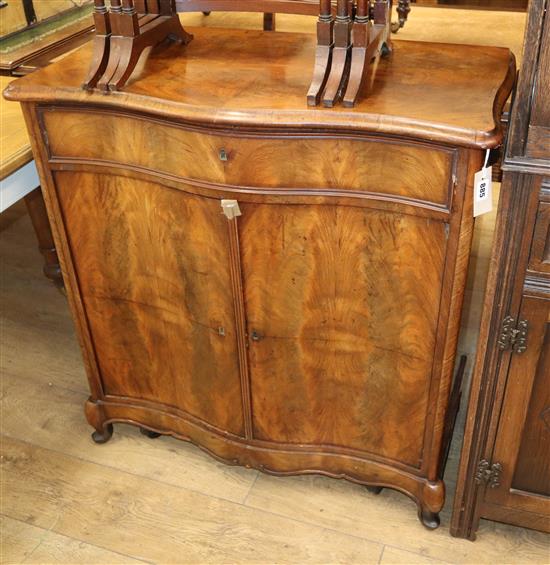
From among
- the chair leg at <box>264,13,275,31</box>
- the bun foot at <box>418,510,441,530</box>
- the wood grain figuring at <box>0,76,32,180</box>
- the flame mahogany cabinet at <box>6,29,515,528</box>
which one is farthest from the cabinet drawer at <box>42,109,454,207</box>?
the chair leg at <box>264,13,275,31</box>

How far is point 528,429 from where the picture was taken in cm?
153

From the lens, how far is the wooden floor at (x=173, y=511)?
174 cm

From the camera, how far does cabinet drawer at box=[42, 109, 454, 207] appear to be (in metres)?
1.29

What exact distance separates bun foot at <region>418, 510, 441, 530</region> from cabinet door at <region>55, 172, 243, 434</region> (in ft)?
1.61

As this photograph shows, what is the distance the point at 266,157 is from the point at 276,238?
180 mm

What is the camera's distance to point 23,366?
2334 mm

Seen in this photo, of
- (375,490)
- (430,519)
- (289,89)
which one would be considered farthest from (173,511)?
(289,89)

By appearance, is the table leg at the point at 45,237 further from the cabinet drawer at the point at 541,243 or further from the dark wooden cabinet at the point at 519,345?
the cabinet drawer at the point at 541,243

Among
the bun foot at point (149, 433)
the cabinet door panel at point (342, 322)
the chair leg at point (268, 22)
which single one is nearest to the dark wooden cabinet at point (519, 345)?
the cabinet door panel at point (342, 322)

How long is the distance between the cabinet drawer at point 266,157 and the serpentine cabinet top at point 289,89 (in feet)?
0.12

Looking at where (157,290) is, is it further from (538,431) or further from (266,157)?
(538,431)

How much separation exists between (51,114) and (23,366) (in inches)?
43.3

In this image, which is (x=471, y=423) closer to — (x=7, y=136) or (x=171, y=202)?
(x=171, y=202)

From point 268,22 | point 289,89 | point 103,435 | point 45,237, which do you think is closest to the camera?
point 289,89
